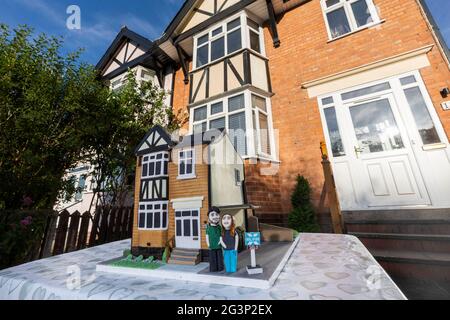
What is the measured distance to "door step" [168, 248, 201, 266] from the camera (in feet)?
9.98

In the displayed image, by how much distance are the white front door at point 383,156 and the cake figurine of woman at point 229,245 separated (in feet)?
14.8

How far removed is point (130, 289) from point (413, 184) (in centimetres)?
624

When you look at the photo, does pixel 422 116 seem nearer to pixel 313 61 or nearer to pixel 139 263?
pixel 313 61

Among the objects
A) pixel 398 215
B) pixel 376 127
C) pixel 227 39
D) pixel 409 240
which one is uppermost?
pixel 227 39

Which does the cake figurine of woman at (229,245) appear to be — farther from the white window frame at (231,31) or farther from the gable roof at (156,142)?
the white window frame at (231,31)

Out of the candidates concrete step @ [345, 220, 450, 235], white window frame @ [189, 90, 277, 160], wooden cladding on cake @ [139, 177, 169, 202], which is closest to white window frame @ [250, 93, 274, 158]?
white window frame @ [189, 90, 277, 160]

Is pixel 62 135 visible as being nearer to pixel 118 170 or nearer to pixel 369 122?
pixel 118 170

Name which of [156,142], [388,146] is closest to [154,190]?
[156,142]

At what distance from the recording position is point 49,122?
566cm

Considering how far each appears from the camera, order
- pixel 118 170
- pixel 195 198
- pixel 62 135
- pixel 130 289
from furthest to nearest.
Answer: pixel 118 170 → pixel 62 135 → pixel 195 198 → pixel 130 289

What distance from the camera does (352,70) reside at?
20.5 feet

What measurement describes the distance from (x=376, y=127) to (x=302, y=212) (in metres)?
3.11

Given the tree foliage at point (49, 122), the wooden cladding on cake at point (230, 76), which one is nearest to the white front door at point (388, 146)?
the wooden cladding on cake at point (230, 76)

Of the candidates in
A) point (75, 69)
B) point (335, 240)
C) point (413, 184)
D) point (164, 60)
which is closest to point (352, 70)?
point (413, 184)
